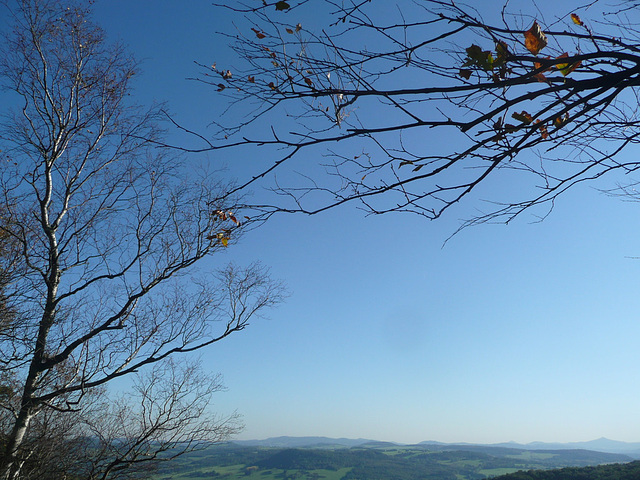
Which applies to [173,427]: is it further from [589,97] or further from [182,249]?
[589,97]

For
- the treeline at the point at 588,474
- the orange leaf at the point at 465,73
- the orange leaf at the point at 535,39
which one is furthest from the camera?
the treeline at the point at 588,474

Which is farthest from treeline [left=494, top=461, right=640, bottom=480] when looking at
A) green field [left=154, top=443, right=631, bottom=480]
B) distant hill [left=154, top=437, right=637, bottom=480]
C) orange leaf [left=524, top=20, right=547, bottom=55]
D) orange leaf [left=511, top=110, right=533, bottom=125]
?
orange leaf [left=524, top=20, right=547, bottom=55]

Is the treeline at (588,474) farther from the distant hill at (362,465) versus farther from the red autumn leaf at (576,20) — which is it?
the red autumn leaf at (576,20)

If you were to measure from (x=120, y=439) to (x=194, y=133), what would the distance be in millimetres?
8777

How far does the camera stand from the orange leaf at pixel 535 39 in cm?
175

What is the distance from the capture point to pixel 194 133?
219 cm

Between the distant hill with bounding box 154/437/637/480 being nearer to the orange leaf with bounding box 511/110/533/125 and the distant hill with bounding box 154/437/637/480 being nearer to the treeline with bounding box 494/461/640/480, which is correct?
the treeline with bounding box 494/461/640/480

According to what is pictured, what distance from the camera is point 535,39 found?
177cm

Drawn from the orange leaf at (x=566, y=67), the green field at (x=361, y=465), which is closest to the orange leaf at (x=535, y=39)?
the orange leaf at (x=566, y=67)

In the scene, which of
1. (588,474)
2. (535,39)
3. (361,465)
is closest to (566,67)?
(535,39)

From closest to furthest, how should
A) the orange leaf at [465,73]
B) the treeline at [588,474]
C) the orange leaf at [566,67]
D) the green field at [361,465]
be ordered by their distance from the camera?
the orange leaf at [566,67] < the orange leaf at [465,73] < the treeline at [588,474] < the green field at [361,465]

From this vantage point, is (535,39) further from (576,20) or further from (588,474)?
(588,474)

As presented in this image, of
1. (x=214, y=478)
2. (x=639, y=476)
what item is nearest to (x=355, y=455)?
(x=214, y=478)

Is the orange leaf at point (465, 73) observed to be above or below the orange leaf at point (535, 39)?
above
